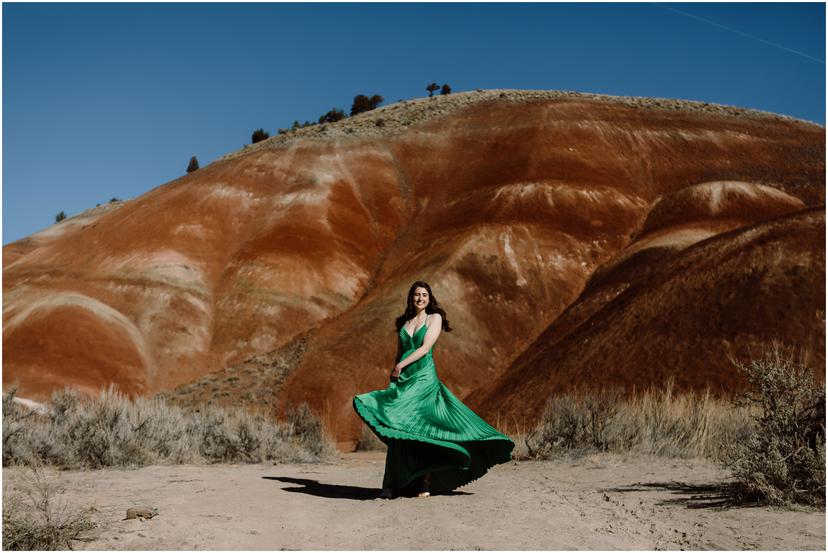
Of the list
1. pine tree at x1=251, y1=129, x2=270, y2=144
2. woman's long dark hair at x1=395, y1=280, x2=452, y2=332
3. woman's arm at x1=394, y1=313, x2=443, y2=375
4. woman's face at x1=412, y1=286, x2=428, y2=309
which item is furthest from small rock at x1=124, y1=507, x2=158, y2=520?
pine tree at x1=251, y1=129, x2=270, y2=144

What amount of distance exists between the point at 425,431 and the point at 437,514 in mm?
847

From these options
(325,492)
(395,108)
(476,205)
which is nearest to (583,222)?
(476,205)

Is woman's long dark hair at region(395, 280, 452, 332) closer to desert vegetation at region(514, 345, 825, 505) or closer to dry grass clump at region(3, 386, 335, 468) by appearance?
desert vegetation at region(514, 345, 825, 505)

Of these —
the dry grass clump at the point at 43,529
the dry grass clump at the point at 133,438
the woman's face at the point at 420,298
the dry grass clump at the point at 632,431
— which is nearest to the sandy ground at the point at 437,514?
the dry grass clump at the point at 43,529

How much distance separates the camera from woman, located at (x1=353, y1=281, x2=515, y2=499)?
807 cm

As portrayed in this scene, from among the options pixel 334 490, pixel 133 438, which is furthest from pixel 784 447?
pixel 133 438

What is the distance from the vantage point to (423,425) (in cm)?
812

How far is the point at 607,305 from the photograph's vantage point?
29562 millimetres

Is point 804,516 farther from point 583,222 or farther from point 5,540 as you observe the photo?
point 583,222

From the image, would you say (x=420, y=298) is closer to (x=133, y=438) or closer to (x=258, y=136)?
(x=133, y=438)

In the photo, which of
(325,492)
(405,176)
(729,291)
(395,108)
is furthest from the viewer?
(395,108)

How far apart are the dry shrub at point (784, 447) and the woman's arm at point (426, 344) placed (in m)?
2.90

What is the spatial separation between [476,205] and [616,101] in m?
15.8

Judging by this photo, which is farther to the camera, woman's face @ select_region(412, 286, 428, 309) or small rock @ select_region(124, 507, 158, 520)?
woman's face @ select_region(412, 286, 428, 309)
